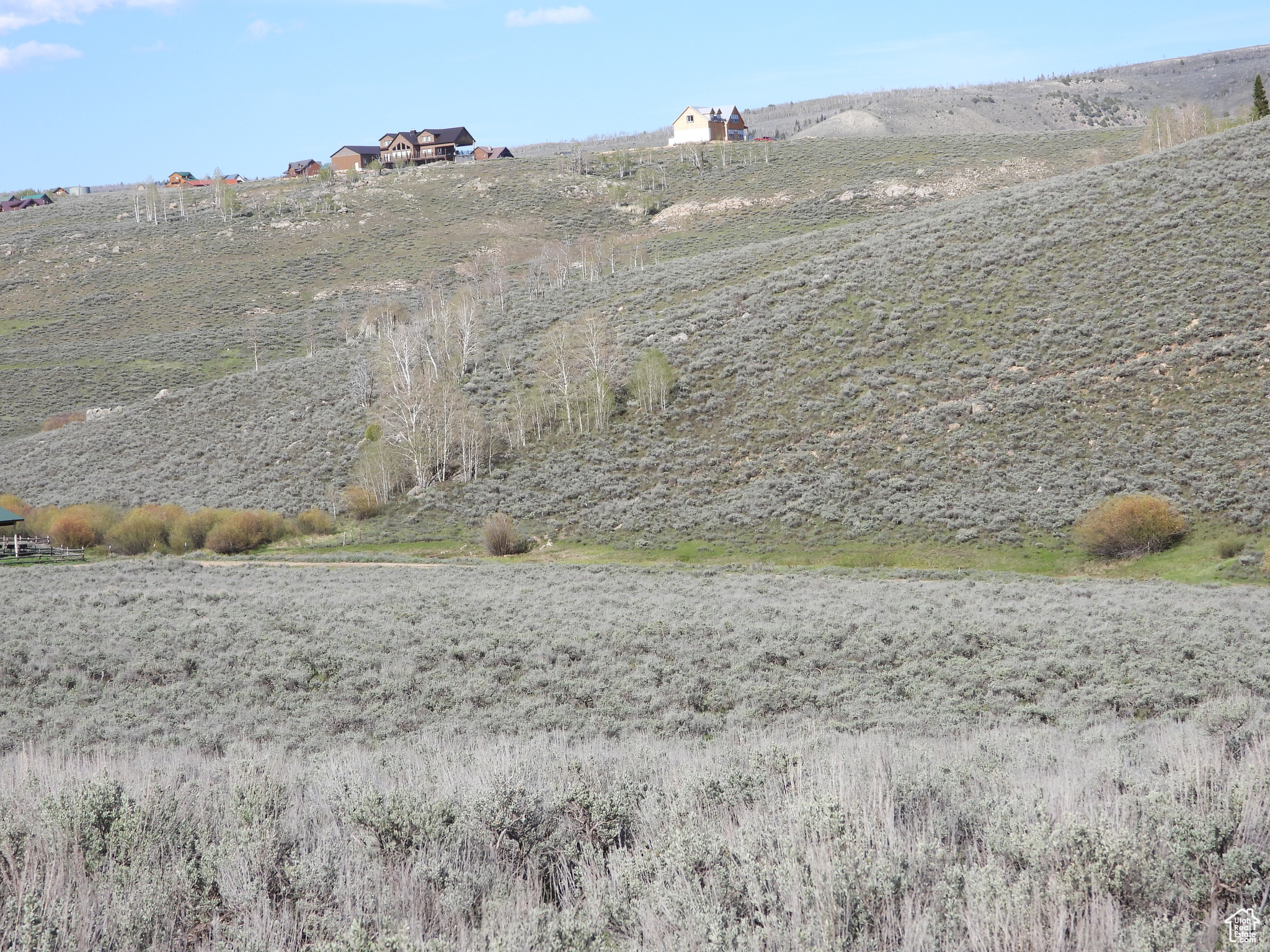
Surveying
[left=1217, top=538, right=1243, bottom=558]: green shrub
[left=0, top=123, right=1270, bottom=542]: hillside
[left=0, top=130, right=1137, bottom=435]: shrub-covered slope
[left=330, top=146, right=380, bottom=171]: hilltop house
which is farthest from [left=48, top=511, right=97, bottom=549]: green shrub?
[left=330, top=146, right=380, bottom=171]: hilltop house

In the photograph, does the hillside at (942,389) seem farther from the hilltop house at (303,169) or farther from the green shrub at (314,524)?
the hilltop house at (303,169)

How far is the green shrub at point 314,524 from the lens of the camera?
110 feet

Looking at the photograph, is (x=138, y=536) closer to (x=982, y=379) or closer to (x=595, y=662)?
(x=595, y=662)

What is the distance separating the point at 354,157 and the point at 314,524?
9858 centimetres

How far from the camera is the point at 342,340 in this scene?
63844mm

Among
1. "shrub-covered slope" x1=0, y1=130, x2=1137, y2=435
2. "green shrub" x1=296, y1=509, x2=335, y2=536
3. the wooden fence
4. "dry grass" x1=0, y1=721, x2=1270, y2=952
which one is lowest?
"green shrub" x1=296, y1=509, x2=335, y2=536

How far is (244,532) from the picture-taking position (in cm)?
3206

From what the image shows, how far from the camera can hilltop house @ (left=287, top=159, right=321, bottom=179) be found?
4956 inches

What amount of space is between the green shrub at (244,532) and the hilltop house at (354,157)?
96.0 m

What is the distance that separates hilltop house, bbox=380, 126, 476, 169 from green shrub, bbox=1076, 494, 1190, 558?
110 metres

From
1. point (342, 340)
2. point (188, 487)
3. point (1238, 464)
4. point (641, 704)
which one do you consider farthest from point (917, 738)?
point (342, 340)

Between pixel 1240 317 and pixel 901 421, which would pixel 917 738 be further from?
pixel 1240 317

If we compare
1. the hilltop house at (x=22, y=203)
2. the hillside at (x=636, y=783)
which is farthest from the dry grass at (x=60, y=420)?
the hilltop house at (x=22, y=203)

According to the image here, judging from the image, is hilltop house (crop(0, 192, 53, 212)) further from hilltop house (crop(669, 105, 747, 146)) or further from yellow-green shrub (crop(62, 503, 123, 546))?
yellow-green shrub (crop(62, 503, 123, 546))
